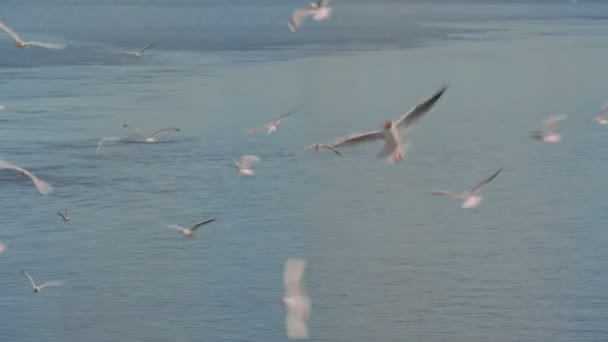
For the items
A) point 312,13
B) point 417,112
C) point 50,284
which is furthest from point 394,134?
point 50,284

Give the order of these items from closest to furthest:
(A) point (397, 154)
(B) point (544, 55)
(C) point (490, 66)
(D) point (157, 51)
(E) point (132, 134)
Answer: (A) point (397, 154), (E) point (132, 134), (C) point (490, 66), (B) point (544, 55), (D) point (157, 51)

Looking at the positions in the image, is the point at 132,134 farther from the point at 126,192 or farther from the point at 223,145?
the point at 126,192

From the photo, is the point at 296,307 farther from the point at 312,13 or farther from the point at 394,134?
the point at 394,134

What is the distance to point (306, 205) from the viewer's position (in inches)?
597

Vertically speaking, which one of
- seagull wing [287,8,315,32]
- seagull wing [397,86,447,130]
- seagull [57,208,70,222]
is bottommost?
seagull wing [397,86,447,130]

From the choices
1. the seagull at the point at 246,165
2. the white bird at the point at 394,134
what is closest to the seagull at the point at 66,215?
the seagull at the point at 246,165

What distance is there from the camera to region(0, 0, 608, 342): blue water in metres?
11.4

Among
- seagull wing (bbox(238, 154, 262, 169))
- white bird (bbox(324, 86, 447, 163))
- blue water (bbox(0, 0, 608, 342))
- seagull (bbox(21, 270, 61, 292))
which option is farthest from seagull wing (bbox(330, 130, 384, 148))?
seagull wing (bbox(238, 154, 262, 169))

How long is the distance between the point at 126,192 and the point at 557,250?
5175 mm

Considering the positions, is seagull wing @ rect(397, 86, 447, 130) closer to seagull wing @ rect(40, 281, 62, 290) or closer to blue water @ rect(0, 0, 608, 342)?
blue water @ rect(0, 0, 608, 342)

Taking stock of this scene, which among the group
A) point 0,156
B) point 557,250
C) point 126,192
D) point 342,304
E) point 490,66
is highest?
point 490,66

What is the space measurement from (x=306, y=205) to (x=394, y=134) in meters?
7.60

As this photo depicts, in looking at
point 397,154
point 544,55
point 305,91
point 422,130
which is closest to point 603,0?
point 544,55

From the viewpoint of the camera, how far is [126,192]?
1582 cm
